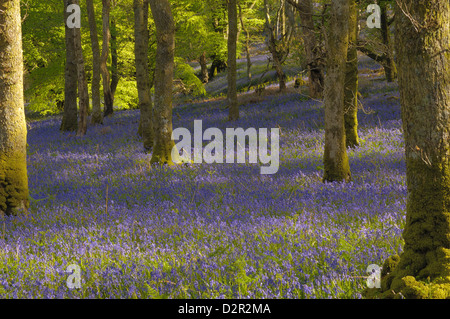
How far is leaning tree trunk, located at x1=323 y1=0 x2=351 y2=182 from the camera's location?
303 inches

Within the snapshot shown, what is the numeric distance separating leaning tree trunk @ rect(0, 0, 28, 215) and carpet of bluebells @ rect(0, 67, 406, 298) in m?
0.48

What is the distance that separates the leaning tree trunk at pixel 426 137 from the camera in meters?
3.34

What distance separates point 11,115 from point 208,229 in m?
4.31

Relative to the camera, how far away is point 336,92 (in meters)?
7.82

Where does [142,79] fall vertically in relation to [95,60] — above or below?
below

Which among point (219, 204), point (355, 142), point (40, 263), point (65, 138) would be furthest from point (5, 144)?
point (65, 138)

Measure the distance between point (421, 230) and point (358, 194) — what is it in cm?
321

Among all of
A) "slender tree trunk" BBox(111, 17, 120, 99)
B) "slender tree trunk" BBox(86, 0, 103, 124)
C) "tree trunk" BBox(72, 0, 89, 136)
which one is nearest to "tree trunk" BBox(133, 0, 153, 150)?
"tree trunk" BBox(72, 0, 89, 136)

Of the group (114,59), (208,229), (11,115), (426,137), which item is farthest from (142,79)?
(114,59)

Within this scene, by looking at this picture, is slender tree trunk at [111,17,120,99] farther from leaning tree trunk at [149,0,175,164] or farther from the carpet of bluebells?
the carpet of bluebells

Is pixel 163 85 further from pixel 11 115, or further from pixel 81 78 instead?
pixel 81 78

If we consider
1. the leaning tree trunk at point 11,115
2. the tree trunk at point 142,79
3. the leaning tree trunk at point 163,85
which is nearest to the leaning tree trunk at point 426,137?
the leaning tree trunk at point 11,115

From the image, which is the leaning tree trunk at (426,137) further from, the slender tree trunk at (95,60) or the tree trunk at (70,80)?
the slender tree trunk at (95,60)

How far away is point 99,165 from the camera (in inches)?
449
